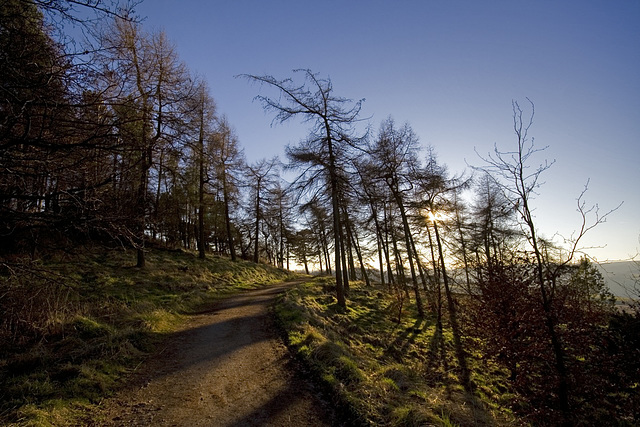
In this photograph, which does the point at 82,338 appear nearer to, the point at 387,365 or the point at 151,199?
the point at 151,199

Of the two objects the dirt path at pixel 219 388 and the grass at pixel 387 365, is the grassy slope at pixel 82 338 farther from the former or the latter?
the grass at pixel 387 365

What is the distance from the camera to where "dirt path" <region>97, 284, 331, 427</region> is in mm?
3987

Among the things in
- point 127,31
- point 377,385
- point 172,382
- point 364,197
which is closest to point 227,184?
point 127,31

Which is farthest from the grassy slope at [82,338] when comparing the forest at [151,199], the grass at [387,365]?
the grass at [387,365]

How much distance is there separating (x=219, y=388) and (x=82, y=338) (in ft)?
11.3

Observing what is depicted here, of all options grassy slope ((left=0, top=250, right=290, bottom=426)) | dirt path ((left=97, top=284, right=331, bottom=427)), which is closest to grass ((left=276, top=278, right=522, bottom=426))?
dirt path ((left=97, top=284, right=331, bottom=427))

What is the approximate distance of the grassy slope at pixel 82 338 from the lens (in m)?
3.74

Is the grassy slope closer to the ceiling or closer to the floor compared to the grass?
closer to the ceiling

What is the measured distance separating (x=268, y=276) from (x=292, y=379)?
61.5 feet

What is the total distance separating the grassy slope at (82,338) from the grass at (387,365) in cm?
361

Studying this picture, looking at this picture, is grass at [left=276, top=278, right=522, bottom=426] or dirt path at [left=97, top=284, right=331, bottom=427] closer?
dirt path at [left=97, top=284, right=331, bottom=427]

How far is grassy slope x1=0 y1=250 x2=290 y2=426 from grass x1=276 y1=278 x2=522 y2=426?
3.61 metres

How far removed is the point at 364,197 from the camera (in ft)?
40.2

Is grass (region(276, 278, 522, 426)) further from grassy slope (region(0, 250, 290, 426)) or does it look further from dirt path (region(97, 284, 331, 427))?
grassy slope (region(0, 250, 290, 426))
